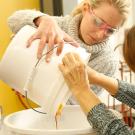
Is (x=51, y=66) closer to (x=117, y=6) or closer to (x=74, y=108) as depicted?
(x=74, y=108)

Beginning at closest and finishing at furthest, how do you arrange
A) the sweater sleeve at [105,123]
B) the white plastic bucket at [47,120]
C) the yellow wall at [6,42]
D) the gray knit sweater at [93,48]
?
the sweater sleeve at [105,123]
the white plastic bucket at [47,120]
the gray knit sweater at [93,48]
the yellow wall at [6,42]

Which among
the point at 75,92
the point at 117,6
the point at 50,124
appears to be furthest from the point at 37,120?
the point at 117,6

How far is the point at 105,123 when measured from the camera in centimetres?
82

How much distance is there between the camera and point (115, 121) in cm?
83

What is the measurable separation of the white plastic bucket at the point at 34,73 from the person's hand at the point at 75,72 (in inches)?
0.7

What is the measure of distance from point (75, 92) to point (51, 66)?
0.30 ft

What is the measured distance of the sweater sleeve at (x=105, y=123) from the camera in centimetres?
82

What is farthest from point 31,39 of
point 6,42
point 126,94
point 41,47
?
point 6,42

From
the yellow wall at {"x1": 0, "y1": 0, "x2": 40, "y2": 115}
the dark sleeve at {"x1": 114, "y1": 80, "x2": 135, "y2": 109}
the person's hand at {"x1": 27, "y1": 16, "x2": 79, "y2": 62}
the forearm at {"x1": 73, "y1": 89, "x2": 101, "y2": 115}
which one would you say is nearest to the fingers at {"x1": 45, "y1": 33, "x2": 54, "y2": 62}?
the person's hand at {"x1": 27, "y1": 16, "x2": 79, "y2": 62}

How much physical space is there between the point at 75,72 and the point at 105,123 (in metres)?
0.15

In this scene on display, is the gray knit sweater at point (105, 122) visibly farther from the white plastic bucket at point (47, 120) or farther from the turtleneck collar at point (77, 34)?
the turtleneck collar at point (77, 34)

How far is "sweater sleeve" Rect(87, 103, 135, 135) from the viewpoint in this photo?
817 mm

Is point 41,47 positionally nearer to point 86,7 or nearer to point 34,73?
point 34,73

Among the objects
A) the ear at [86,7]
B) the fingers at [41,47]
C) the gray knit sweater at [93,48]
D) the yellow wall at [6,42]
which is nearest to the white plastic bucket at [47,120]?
the gray knit sweater at [93,48]
